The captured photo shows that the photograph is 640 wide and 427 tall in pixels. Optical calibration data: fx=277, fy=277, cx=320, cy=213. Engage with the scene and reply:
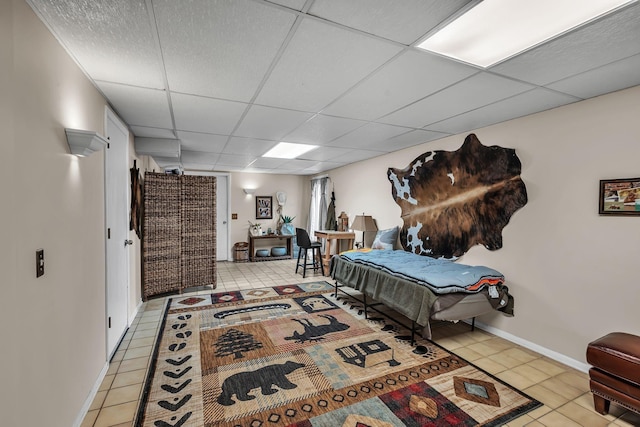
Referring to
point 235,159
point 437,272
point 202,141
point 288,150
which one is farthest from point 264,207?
point 437,272

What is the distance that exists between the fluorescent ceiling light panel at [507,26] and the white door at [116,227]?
9.06ft

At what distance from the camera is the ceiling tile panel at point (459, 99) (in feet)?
6.70

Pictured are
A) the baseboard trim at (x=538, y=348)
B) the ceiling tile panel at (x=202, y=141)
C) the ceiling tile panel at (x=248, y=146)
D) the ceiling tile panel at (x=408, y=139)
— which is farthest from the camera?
the ceiling tile panel at (x=248, y=146)

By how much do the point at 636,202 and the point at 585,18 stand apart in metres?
1.58

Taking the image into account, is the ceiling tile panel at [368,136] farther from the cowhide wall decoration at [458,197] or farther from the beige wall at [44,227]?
the beige wall at [44,227]

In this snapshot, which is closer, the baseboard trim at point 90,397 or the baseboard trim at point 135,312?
the baseboard trim at point 90,397

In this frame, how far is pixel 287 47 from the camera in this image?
1.59 m

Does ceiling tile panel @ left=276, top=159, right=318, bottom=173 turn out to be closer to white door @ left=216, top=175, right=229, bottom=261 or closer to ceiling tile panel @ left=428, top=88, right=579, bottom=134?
white door @ left=216, top=175, right=229, bottom=261

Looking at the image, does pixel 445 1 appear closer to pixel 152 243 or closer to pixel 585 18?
pixel 585 18

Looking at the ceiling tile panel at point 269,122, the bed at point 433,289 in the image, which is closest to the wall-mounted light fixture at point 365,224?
the bed at point 433,289

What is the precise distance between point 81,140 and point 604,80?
11.6 ft

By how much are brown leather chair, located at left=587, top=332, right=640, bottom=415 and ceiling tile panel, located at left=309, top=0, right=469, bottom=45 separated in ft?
7.72

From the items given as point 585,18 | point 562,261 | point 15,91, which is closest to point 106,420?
point 15,91

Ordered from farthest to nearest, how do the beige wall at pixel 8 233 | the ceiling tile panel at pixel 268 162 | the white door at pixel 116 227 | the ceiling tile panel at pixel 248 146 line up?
the ceiling tile panel at pixel 268 162 < the ceiling tile panel at pixel 248 146 < the white door at pixel 116 227 < the beige wall at pixel 8 233
